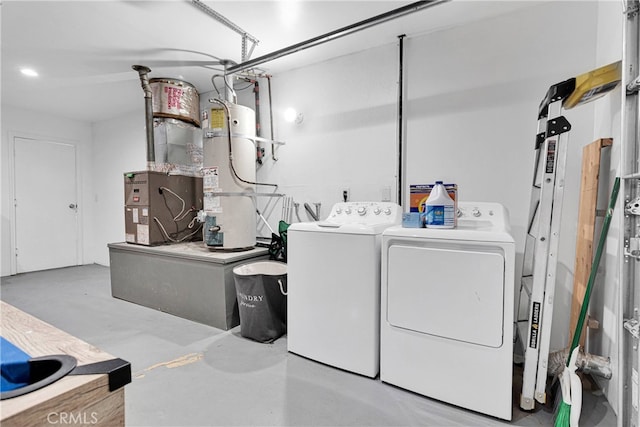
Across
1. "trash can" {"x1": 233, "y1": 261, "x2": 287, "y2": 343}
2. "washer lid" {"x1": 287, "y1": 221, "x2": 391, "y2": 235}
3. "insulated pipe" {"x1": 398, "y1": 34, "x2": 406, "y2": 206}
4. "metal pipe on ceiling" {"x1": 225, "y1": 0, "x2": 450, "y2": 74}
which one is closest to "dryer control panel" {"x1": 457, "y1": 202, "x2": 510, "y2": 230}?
A: "washer lid" {"x1": 287, "y1": 221, "x2": 391, "y2": 235}

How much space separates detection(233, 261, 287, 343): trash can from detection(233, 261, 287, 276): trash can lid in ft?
0.08

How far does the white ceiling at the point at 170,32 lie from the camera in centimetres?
221

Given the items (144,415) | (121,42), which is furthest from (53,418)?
(121,42)

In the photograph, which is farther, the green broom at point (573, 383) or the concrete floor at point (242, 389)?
the concrete floor at point (242, 389)

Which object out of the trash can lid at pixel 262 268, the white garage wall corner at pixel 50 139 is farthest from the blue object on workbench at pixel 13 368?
the white garage wall corner at pixel 50 139

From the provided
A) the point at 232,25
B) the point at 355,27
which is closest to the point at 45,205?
the point at 232,25

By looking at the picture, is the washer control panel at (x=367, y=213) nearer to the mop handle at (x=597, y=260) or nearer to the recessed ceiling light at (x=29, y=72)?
the mop handle at (x=597, y=260)

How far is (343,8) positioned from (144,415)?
287 cm

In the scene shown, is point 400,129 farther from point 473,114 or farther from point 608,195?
point 608,195

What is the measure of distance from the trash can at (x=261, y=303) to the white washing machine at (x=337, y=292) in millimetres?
266

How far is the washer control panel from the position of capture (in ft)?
7.38

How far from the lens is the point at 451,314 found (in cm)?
162

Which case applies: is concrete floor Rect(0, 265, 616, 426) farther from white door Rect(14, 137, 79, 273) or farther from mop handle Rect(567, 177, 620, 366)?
white door Rect(14, 137, 79, 273)

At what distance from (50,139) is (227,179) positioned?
4.17 metres
